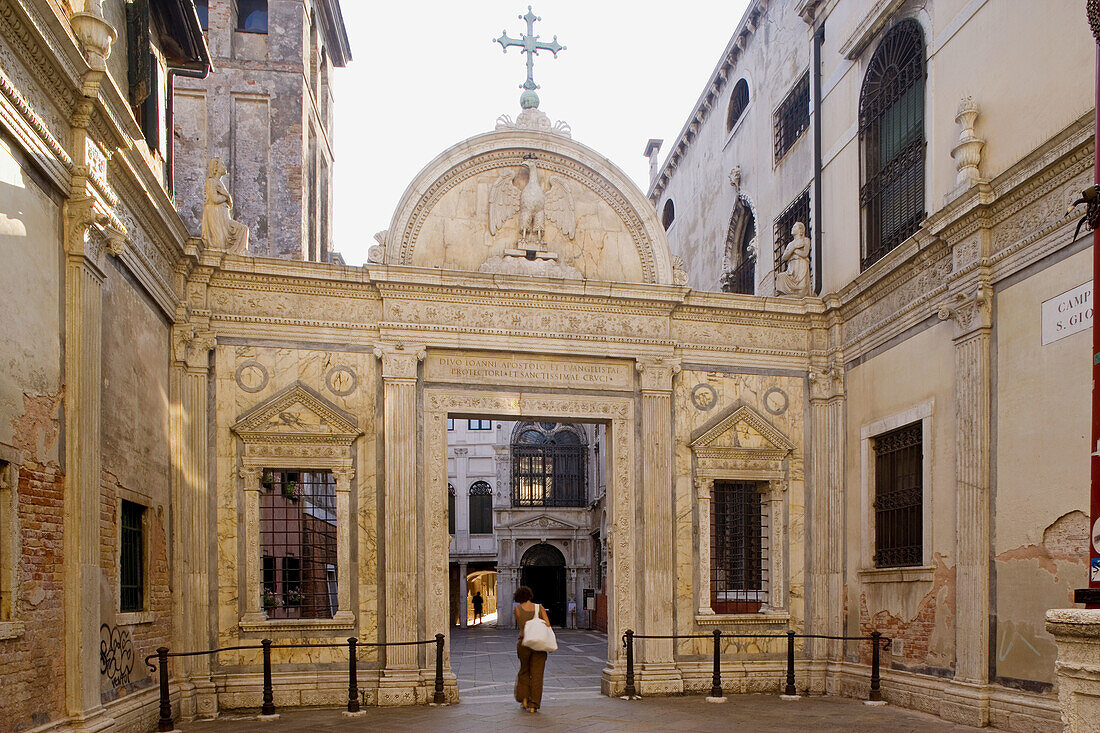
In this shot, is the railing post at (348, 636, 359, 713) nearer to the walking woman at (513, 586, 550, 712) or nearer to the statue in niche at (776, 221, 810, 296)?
the walking woman at (513, 586, 550, 712)

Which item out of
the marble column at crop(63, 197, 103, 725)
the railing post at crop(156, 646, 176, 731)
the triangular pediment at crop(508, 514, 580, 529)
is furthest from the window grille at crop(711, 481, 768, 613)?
the triangular pediment at crop(508, 514, 580, 529)

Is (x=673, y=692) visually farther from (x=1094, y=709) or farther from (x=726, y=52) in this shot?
(x=726, y=52)

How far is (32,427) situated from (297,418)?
17.7 feet

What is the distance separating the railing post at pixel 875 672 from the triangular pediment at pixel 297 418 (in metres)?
7.28

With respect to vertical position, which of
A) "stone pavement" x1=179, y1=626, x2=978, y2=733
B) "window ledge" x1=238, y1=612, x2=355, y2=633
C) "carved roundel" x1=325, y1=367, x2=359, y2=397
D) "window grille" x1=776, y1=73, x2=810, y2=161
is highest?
"window grille" x1=776, y1=73, x2=810, y2=161

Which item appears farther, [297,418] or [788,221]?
[788,221]

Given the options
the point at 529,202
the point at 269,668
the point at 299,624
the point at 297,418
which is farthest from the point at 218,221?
the point at 269,668

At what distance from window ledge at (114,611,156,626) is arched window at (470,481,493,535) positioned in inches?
1083

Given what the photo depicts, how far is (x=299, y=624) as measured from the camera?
1262 cm

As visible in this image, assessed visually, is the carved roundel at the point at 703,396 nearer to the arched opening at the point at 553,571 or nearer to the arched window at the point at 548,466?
the arched window at the point at 548,466

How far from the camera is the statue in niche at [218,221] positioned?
42.3 feet

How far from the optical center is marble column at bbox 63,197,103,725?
26.6 feet

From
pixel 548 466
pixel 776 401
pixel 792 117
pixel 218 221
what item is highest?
pixel 792 117

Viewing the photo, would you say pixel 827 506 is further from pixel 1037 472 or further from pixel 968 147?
pixel 968 147
